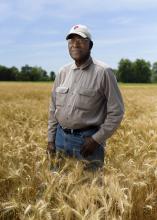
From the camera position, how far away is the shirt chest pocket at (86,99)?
4137 mm

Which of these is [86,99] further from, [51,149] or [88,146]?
[51,149]

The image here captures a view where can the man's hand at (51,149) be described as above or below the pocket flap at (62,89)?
below

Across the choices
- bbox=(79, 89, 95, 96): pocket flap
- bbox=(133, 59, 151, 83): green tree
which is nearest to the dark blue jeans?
bbox=(79, 89, 95, 96): pocket flap

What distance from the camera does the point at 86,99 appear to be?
13.6 ft

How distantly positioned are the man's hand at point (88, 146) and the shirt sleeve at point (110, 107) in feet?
0.13

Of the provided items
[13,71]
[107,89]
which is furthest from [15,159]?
[13,71]

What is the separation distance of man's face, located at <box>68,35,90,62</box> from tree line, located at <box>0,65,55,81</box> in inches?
3425

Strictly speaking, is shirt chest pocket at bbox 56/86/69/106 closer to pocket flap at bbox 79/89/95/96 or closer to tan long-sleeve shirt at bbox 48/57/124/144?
tan long-sleeve shirt at bbox 48/57/124/144

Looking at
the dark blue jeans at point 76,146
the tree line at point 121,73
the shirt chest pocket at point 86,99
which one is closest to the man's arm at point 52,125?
the dark blue jeans at point 76,146

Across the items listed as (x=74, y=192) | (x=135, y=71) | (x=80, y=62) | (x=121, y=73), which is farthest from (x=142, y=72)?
(x=74, y=192)

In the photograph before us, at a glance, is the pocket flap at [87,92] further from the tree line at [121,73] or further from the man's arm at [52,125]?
the tree line at [121,73]

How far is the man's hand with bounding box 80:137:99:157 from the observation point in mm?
4145

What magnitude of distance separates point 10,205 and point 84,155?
871 mm

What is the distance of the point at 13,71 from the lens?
91.6 m
